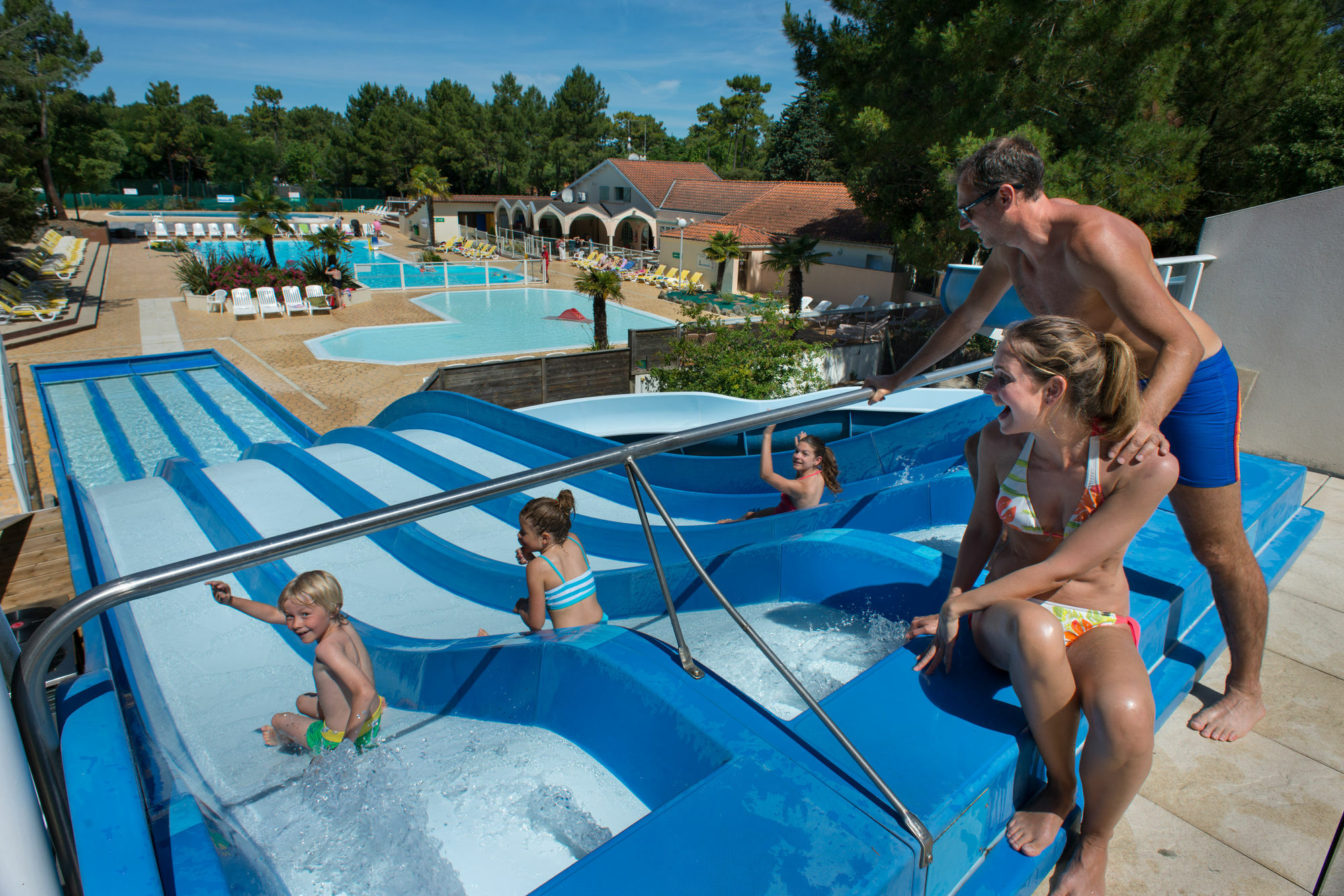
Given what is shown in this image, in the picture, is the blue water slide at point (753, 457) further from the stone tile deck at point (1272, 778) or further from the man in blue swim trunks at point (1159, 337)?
the man in blue swim trunks at point (1159, 337)

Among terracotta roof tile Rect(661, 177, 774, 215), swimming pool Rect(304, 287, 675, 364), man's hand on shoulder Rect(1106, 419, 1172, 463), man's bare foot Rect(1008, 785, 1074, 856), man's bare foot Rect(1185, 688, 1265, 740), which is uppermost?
terracotta roof tile Rect(661, 177, 774, 215)

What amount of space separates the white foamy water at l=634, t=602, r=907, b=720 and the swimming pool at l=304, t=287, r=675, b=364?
14286mm

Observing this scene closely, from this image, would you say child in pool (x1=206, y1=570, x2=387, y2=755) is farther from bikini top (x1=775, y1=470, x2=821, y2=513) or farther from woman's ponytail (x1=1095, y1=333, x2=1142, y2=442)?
bikini top (x1=775, y1=470, x2=821, y2=513)

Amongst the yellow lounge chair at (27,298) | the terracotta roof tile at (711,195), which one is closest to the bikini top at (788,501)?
the yellow lounge chair at (27,298)

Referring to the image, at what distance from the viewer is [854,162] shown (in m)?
14.6

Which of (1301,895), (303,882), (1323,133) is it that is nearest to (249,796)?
(303,882)

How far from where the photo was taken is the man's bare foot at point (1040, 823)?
1719mm

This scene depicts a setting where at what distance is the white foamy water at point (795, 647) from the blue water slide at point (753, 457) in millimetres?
2927

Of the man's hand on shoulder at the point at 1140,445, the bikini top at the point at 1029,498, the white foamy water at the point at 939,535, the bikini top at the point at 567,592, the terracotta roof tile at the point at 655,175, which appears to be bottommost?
the white foamy water at the point at 939,535

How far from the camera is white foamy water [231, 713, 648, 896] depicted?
2.01 meters

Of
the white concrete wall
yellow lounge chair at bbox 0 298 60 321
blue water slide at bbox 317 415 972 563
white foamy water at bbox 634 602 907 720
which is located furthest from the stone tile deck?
yellow lounge chair at bbox 0 298 60 321

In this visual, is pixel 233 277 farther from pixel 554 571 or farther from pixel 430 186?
pixel 554 571

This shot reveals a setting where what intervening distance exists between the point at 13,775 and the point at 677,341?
1155 cm

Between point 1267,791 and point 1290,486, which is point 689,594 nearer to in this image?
point 1267,791
